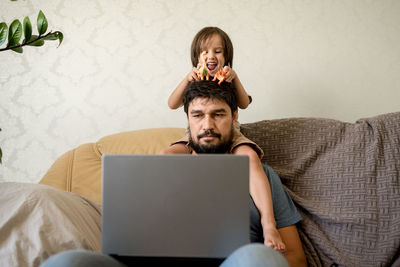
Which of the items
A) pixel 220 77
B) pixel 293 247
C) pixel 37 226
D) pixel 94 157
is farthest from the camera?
pixel 94 157

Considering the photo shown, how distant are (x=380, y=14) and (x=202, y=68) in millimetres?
1409

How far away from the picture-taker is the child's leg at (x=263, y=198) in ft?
3.69

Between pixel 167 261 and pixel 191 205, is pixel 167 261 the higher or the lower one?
the lower one

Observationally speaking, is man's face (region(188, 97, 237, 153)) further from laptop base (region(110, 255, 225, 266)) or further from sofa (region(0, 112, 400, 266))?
laptop base (region(110, 255, 225, 266))

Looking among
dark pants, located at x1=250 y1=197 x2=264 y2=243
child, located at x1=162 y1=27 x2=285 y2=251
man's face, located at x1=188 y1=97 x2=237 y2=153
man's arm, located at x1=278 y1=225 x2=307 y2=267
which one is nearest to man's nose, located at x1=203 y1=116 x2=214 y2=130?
man's face, located at x1=188 y1=97 x2=237 y2=153

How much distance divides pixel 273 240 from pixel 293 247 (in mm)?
211

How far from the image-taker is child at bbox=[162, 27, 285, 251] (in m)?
1.20

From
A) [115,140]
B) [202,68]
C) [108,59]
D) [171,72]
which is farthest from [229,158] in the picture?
[108,59]

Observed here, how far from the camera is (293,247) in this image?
4.15 feet

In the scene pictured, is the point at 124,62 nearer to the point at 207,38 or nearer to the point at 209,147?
the point at 207,38

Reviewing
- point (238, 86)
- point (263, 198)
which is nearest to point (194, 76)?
point (238, 86)

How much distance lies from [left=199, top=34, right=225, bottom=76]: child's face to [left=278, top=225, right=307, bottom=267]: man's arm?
872 millimetres

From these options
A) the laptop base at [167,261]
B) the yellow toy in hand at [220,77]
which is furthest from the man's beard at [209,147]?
the laptop base at [167,261]

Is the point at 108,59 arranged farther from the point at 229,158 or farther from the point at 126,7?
the point at 229,158
